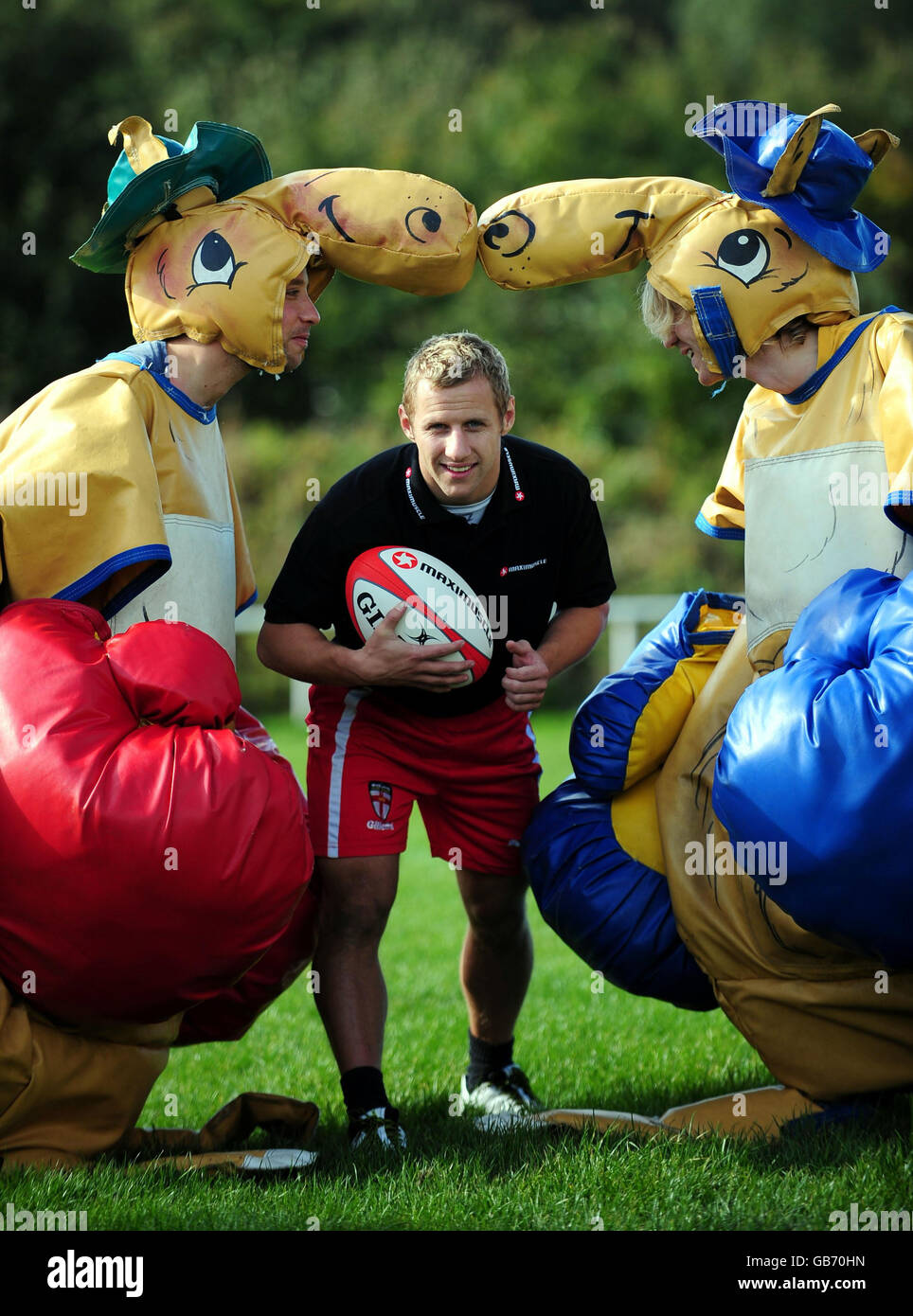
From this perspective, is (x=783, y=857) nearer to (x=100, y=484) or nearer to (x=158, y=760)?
(x=158, y=760)

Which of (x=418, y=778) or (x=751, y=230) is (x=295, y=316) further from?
(x=418, y=778)

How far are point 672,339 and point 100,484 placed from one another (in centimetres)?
159

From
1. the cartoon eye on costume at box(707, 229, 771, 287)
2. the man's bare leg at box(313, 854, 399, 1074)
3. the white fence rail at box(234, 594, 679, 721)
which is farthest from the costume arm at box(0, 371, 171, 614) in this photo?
the white fence rail at box(234, 594, 679, 721)

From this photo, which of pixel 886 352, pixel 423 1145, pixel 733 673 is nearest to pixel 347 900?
pixel 423 1145

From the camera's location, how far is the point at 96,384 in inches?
142

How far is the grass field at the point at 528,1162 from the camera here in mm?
3057

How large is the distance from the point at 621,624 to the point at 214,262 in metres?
11.0

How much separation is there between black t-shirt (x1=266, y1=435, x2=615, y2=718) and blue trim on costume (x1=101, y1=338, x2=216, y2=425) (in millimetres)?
445

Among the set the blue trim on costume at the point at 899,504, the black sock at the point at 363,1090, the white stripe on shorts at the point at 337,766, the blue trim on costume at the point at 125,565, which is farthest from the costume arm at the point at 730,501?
the black sock at the point at 363,1090

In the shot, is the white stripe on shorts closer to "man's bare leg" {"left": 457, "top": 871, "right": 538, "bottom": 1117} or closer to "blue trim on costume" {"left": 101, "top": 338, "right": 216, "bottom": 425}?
"man's bare leg" {"left": 457, "top": 871, "right": 538, "bottom": 1117}

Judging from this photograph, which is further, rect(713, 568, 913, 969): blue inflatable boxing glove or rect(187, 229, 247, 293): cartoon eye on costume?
rect(187, 229, 247, 293): cartoon eye on costume

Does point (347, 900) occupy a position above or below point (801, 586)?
below

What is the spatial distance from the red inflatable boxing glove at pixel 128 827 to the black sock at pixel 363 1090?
2.07 ft

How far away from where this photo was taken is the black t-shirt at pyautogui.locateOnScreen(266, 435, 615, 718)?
13.2 feet
